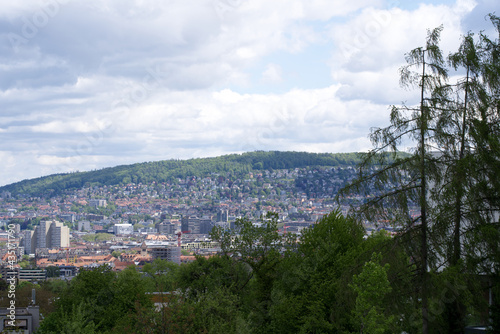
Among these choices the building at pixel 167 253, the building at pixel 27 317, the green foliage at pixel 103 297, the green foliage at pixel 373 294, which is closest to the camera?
the green foliage at pixel 373 294

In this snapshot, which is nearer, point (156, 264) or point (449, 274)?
point (449, 274)

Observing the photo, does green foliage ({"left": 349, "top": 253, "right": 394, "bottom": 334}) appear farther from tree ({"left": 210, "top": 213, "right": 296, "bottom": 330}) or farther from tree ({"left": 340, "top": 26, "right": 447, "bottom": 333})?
tree ({"left": 210, "top": 213, "right": 296, "bottom": 330})

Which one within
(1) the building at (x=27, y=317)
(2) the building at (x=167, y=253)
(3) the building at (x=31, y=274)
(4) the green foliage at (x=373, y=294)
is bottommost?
(2) the building at (x=167, y=253)

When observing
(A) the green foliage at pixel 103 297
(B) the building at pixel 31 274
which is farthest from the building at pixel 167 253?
(A) the green foliage at pixel 103 297

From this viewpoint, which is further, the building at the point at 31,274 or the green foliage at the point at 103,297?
the building at the point at 31,274

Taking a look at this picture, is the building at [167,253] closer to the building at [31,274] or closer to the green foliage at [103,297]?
the building at [31,274]

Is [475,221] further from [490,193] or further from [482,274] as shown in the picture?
[482,274]

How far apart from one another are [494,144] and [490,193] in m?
1.25

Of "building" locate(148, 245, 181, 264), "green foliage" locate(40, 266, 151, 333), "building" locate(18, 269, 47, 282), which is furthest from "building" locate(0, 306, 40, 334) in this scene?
"building" locate(148, 245, 181, 264)

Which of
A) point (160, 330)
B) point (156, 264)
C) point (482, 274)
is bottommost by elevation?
point (156, 264)

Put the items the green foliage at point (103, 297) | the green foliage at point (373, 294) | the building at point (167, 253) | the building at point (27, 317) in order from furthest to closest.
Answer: the building at point (167, 253), the building at point (27, 317), the green foliage at point (103, 297), the green foliage at point (373, 294)

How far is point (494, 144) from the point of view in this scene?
1353 cm

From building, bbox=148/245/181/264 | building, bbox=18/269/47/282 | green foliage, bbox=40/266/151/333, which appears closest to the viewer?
green foliage, bbox=40/266/151/333

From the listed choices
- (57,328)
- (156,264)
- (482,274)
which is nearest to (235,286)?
(57,328)
